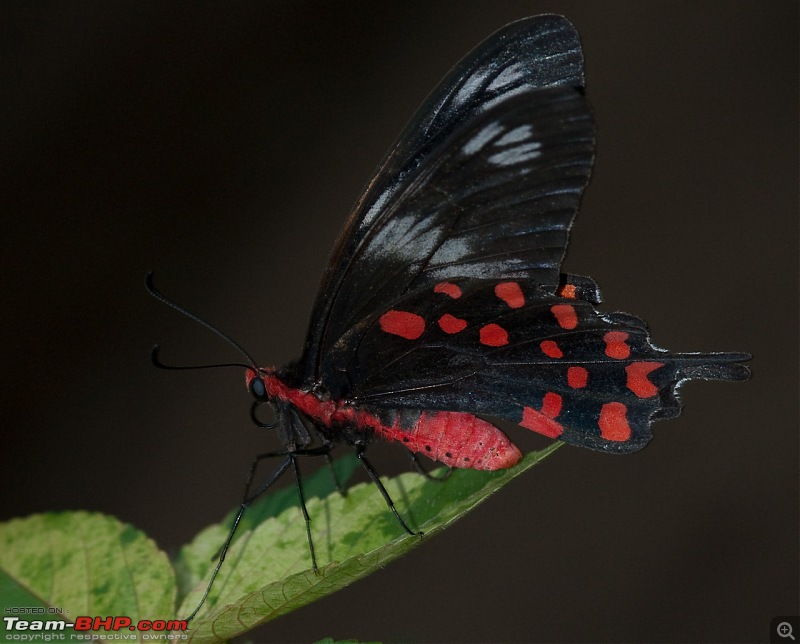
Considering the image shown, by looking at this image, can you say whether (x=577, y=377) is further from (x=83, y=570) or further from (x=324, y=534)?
(x=83, y=570)

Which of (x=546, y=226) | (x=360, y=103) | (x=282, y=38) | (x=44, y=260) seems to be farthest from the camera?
(x=360, y=103)

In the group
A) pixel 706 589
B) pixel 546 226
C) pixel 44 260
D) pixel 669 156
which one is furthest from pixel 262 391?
pixel 669 156

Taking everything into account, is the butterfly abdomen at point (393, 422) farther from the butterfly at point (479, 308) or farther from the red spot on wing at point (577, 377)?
the red spot on wing at point (577, 377)

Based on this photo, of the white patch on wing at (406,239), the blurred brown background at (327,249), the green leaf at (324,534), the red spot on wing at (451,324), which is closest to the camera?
the green leaf at (324,534)

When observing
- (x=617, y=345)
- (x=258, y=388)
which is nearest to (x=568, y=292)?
(x=617, y=345)

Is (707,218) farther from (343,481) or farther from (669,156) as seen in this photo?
(343,481)

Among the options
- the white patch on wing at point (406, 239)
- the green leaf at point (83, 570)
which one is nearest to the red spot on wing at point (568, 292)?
the white patch on wing at point (406, 239)

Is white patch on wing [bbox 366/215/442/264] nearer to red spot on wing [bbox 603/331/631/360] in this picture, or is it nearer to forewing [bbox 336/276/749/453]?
forewing [bbox 336/276/749/453]
